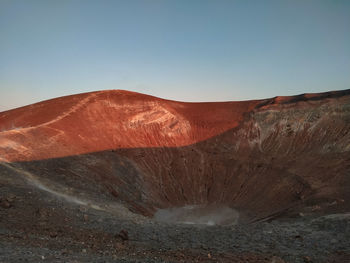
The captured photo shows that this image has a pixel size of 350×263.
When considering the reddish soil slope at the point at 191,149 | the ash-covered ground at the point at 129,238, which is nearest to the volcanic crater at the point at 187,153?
the reddish soil slope at the point at 191,149

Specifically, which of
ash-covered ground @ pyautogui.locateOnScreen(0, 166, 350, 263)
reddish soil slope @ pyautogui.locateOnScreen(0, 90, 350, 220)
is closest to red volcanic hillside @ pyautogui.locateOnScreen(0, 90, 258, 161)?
reddish soil slope @ pyautogui.locateOnScreen(0, 90, 350, 220)

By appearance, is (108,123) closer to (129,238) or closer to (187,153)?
(187,153)

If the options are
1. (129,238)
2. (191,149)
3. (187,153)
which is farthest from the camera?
(191,149)

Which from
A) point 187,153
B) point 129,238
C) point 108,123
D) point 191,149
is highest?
point 108,123

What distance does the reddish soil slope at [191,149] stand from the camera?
2191 cm

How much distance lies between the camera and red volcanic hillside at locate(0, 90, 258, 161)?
24438mm

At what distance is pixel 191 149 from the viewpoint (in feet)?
110

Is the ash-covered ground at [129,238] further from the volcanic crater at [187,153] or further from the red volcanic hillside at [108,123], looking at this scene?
the red volcanic hillside at [108,123]

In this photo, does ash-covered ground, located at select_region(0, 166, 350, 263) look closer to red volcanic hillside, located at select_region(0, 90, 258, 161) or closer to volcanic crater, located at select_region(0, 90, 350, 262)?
volcanic crater, located at select_region(0, 90, 350, 262)

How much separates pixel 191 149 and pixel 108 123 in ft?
31.1

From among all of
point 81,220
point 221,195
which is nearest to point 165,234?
point 81,220

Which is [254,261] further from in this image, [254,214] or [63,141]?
Result: [63,141]

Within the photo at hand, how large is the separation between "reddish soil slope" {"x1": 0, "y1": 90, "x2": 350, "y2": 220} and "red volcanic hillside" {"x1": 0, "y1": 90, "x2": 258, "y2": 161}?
12cm

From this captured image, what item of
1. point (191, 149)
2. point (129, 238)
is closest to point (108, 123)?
point (191, 149)
